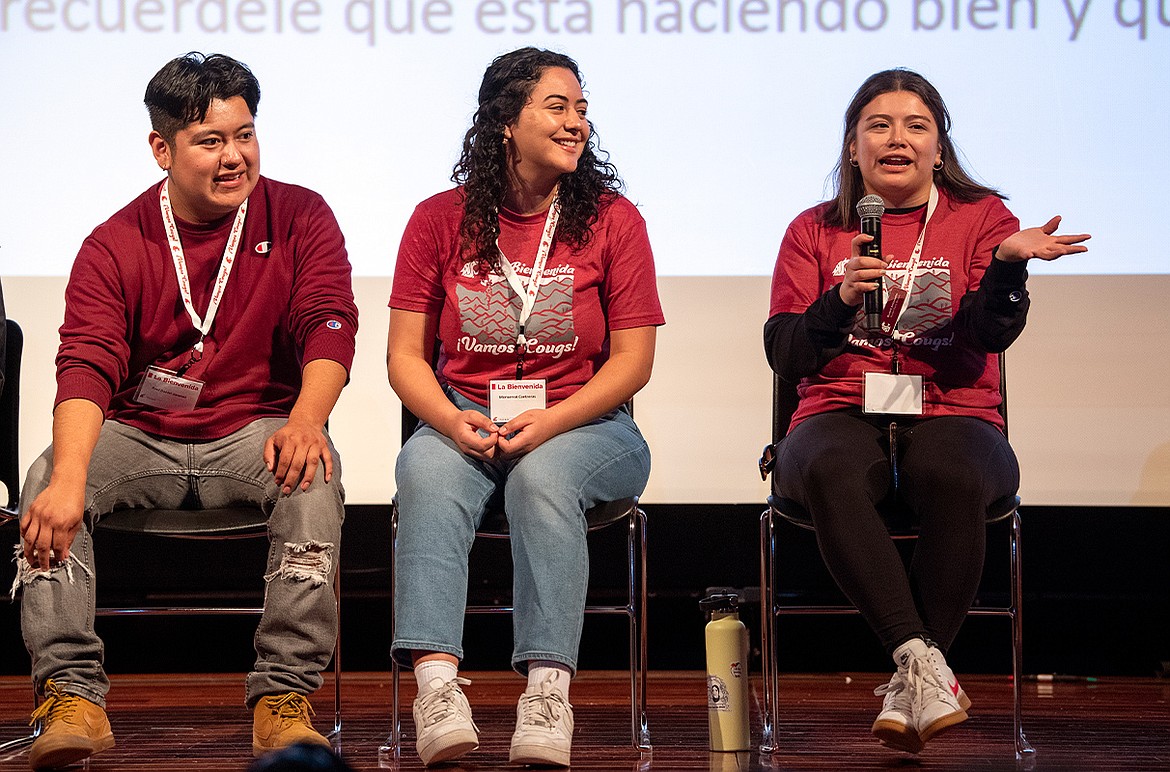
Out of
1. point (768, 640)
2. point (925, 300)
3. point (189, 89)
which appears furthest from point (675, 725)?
point (189, 89)

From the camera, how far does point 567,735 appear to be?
2.09 metres

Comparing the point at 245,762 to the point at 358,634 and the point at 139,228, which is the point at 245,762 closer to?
the point at 139,228

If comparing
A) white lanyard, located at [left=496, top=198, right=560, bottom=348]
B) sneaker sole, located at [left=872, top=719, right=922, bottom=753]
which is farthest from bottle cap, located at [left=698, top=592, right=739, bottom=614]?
white lanyard, located at [left=496, top=198, right=560, bottom=348]

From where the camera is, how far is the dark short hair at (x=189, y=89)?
7.92 ft

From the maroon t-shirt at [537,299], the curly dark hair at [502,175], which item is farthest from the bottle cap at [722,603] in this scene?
the curly dark hair at [502,175]

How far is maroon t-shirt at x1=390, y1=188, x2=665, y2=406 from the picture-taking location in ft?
8.10

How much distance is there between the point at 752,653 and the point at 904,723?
1.47m

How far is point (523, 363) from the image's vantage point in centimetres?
247

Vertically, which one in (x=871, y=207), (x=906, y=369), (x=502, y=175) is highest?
(x=502, y=175)

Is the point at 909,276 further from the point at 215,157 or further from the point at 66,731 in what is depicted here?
the point at 66,731

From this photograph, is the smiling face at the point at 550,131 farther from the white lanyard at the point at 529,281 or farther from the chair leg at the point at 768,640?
the chair leg at the point at 768,640

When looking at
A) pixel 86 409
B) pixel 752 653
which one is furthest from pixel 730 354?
pixel 86 409

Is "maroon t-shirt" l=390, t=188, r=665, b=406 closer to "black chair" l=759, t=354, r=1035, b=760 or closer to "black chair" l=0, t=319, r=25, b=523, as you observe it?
"black chair" l=759, t=354, r=1035, b=760

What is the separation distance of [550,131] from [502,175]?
15 cm
